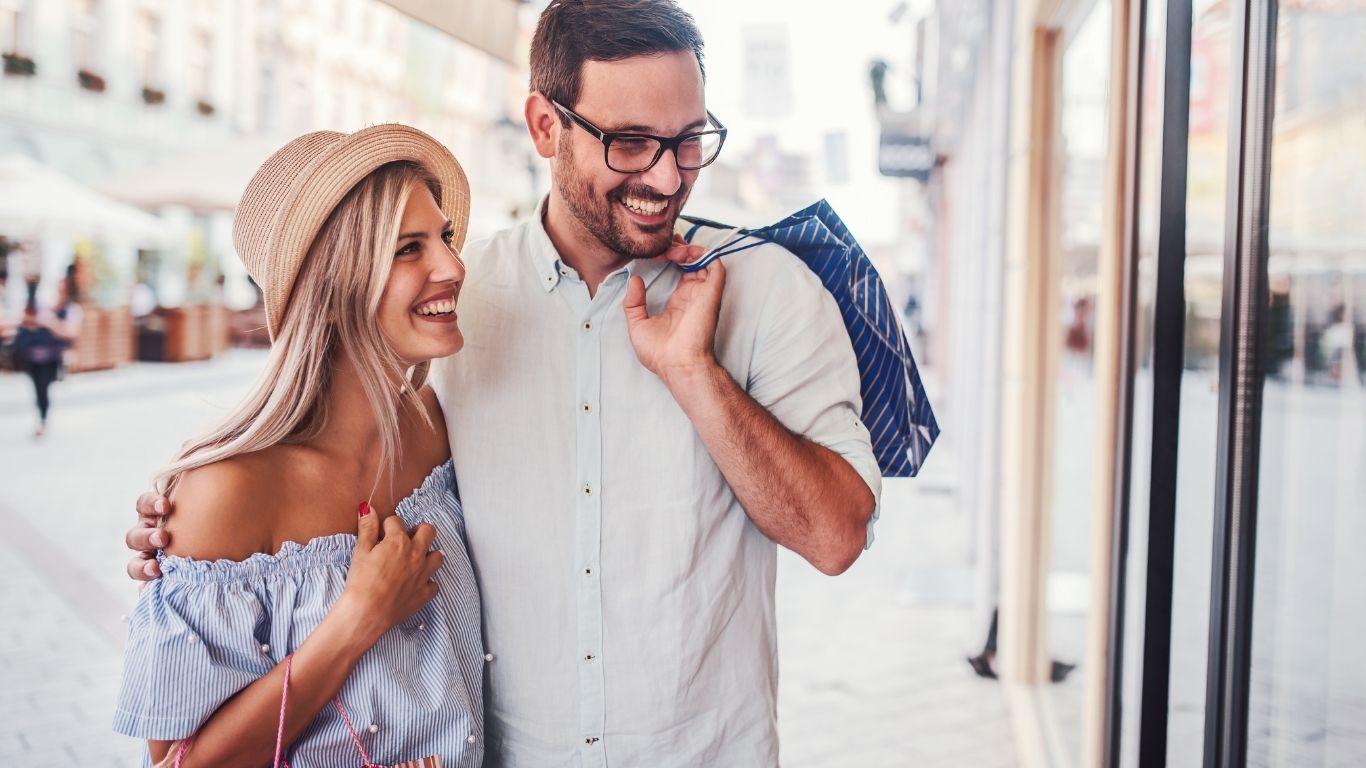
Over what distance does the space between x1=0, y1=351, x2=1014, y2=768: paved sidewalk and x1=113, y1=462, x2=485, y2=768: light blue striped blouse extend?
277 millimetres

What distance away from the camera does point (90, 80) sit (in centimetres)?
1752

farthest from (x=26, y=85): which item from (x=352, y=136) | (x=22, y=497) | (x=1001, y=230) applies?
(x=352, y=136)

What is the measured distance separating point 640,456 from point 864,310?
40 centimetres

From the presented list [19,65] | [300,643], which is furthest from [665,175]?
[19,65]

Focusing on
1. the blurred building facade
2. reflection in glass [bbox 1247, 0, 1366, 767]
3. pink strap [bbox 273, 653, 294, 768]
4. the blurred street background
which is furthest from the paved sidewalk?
the blurred building facade

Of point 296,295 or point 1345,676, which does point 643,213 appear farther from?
point 1345,676

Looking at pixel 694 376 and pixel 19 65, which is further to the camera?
pixel 19 65

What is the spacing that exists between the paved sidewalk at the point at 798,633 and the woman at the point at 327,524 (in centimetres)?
17

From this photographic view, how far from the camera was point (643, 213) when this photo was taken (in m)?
1.56

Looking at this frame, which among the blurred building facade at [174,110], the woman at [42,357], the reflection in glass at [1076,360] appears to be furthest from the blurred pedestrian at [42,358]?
the reflection in glass at [1076,360]

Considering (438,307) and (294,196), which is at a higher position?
(294,196)

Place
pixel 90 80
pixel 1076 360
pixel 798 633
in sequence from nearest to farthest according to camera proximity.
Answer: pixel 1076 360 < pixel 798 633 < pixel 90 80

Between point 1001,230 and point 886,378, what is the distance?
154 inches

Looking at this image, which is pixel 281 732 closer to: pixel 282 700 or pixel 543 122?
pixel 282 700
